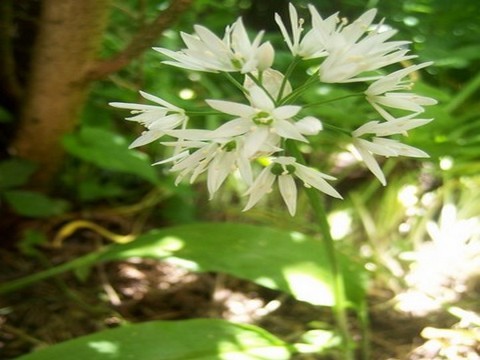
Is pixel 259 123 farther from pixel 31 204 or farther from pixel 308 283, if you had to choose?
pixel 31 204

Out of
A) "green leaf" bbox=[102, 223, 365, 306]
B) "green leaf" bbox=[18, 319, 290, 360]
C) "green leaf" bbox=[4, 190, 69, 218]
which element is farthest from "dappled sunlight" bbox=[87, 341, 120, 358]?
"green leaf" bbox=[4, 190, 69, 218]

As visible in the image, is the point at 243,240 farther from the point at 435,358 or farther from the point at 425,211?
the point at 425,211

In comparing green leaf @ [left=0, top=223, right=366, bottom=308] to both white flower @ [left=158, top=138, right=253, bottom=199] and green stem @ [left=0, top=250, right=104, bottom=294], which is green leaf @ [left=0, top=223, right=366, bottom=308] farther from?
white flower @ [left=158, top=138, right=253, bottom=199]

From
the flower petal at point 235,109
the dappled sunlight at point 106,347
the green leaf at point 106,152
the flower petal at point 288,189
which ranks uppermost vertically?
the green leaf at point 106,152

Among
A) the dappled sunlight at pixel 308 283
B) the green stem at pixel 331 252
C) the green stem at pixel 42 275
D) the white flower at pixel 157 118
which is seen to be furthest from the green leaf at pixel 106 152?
the white flower at pixel 157 118

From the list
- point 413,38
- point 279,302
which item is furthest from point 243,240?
point 413,38

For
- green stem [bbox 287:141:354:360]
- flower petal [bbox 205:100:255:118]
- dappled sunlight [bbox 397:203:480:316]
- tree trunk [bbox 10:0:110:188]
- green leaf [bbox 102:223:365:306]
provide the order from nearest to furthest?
flower petal [bbox 205:100:255:118] < green stem [bbox 287:141:354:360] < green leaf [bbox 102:223:365:306] < tree trunk [bbox 10:0:110:188] < dappled sunlight [bbox 397:203:480:316]

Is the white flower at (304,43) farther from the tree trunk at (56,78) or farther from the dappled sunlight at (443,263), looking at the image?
the dappled sunlight at (443,263)
